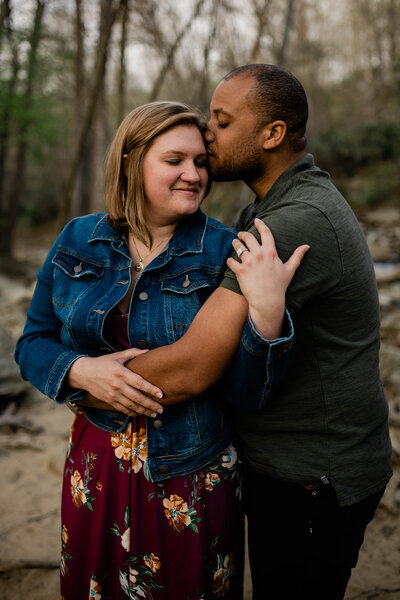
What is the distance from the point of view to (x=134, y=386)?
58.4 inches

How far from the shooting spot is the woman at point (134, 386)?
1.59 meters

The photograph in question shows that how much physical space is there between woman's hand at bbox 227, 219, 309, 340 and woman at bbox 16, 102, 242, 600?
0.33m

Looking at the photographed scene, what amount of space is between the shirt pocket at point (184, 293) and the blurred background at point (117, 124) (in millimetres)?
2050

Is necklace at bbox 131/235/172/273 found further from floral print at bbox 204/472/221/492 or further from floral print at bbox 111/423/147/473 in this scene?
floral print at bbox 204/472/221/492

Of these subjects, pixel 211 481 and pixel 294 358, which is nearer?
pixel 294 358

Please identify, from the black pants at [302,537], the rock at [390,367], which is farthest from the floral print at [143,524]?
the rock at [390,367]

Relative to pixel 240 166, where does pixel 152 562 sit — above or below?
below

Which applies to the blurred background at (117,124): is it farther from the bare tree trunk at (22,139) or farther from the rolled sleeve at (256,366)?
the rolled sleeve at (256,366)

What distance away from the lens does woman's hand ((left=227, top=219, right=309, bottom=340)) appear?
49.6 inches

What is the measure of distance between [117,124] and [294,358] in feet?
11.2

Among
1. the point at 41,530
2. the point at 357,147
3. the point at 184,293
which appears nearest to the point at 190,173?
the point at 184,293

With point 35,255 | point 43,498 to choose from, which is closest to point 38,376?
point 43,498

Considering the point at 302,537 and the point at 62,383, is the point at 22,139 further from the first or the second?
the point at 302,537

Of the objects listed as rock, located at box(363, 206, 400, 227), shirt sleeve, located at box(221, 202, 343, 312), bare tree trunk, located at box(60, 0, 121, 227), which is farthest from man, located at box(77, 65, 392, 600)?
rock, located at box(363, 206, 400, 227)
